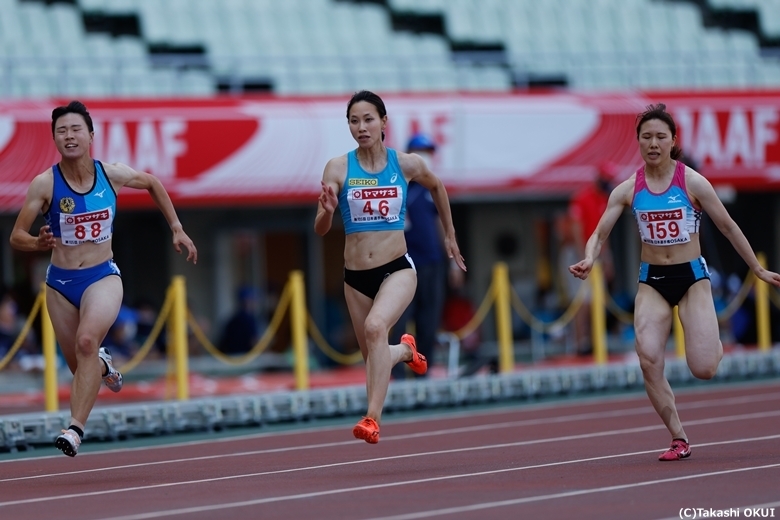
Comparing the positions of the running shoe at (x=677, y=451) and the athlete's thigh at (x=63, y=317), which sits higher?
the athlete's thigh at (x=63, y=317)

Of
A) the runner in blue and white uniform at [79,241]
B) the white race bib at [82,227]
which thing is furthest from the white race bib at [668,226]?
the white race bib at [82,227]

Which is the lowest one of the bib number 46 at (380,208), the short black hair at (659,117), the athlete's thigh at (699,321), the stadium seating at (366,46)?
the athlete's thigh at (699,321)

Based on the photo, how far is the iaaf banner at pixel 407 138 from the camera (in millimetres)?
18922

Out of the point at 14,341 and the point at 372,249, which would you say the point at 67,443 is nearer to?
the point at 372,249

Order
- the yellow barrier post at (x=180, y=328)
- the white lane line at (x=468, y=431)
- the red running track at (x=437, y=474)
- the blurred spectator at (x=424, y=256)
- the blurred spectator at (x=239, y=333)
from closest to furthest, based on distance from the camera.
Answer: the red running track at (x=437, y=474) < the white lane line at (x=468, y=431) < the yellow barrier post at (x=180, y=328) < the blurred spectator at (x=424, y=256) < the blurred spectator at (x=239, y=333)

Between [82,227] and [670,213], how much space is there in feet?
11.9

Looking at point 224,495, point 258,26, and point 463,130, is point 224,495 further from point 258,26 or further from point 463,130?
point 258,26

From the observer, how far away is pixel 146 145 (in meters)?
19.0

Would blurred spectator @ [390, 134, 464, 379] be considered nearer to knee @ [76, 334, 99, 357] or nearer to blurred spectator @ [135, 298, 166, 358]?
knee @ [76, 334, 99, 357]

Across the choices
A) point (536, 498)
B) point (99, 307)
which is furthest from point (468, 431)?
point (536, 498)

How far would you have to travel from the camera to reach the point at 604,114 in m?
21.8

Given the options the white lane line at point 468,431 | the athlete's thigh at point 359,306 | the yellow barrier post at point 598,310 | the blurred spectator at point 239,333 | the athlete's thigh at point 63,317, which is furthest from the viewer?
the blurred spectator at point 239,333

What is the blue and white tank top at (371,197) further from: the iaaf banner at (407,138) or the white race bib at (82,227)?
the iaaf banner at (407,138)

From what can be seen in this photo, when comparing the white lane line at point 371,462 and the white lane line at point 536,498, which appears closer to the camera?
the white lane line at point 536,498
